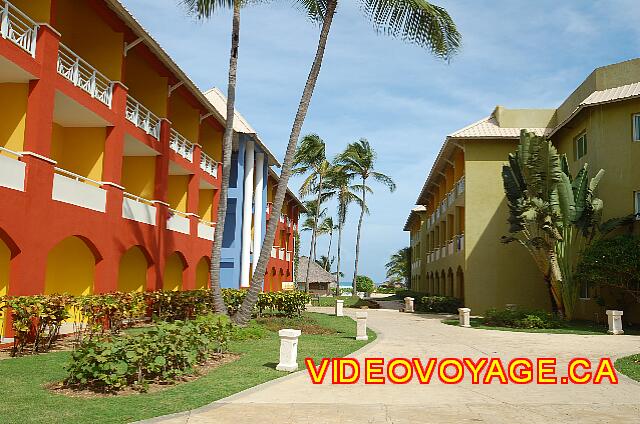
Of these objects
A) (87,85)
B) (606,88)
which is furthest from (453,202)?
(87,85)

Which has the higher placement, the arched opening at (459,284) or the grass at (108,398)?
the arched opening at (459,284)

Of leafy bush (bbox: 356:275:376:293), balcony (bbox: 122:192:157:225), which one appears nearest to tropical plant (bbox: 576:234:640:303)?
balcony (bbox: 122:192:157:225)

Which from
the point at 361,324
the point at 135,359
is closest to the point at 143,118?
the point at 361,324

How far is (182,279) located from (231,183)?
22.8ft

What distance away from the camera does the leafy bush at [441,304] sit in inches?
1209

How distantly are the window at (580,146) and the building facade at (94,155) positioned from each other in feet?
50.0

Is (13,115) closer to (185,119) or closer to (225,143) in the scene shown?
(225,143)

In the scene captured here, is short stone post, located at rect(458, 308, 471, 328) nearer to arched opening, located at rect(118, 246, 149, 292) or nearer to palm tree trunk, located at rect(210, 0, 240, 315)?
palm tree trunk, located at rect(210, 0, 240, 315)

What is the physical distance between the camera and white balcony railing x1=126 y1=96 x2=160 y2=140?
19.0 metres

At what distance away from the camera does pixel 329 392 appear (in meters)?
9.02

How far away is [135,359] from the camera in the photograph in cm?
866

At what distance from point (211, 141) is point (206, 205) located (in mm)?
3228

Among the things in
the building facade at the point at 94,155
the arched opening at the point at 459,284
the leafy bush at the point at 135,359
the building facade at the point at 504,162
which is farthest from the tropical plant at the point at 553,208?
the leafy bush at the point at 135,359

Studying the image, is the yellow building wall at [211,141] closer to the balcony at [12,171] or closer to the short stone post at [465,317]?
the short stone post at [465,317]
